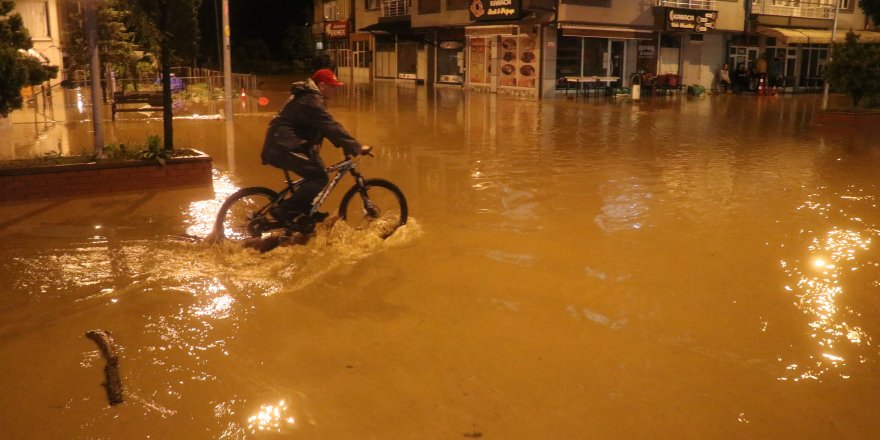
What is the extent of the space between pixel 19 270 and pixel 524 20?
83.3 ft

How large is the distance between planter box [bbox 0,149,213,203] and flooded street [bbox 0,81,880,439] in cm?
23

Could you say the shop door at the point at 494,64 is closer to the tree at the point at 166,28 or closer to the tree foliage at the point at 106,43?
the tree foliage at the point at 106,43

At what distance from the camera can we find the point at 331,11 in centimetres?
5362

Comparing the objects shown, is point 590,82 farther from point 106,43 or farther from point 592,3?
point 106,43

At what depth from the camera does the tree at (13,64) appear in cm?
830

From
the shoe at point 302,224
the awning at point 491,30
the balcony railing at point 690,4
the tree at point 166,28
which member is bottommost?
the shoe at point 302,224

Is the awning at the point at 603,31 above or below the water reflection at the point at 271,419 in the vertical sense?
above

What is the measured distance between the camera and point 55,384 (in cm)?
413

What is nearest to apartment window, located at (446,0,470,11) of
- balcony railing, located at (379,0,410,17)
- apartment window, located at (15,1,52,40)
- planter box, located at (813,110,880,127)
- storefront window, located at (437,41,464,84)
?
storefront window, located at (437,41,464,84)

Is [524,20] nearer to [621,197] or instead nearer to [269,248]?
[621,197]

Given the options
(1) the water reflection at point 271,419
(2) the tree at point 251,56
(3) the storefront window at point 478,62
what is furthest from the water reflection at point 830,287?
(2) the tree at point 251,56

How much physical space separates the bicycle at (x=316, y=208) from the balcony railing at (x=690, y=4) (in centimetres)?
2693

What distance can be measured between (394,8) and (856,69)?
2787 centimetres

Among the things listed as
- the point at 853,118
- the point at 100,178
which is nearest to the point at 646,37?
the point at 853,118
